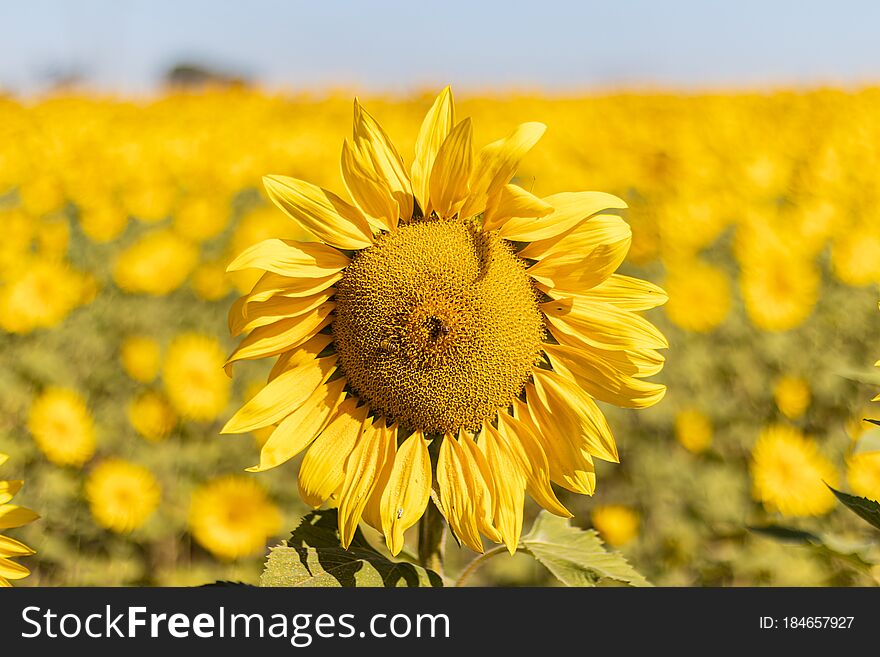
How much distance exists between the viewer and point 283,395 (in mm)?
1145

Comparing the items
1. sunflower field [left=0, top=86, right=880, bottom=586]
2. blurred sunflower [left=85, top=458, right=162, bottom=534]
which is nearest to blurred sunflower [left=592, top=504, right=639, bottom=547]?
sunflower field [left=0, top=86, right=880, bottom=586]

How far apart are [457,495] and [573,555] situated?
0.75ft

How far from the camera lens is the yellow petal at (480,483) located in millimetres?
1113

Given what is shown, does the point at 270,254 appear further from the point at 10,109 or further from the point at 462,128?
the point at 10,109

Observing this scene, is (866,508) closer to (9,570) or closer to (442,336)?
(442,336)

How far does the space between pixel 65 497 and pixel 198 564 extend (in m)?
0.57

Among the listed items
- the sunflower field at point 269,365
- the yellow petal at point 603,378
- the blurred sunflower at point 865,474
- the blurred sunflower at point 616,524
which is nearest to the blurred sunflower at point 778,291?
the sunflower field at point 269,365

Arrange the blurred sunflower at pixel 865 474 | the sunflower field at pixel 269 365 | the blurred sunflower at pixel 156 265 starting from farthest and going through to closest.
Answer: the blurred sunflower at pixel 156 265 < the sunflower field at pixel 269 365 < the blurred sunflower at pixel 865 474

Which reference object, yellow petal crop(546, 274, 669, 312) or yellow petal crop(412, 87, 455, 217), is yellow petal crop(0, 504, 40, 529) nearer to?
yellow petal crop(412, 87, 455, 217)

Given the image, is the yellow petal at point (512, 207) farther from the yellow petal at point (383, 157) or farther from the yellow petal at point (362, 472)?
the yellow petal at point (362, 472)

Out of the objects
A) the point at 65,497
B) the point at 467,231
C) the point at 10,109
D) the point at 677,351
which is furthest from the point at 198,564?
the point at 10,109

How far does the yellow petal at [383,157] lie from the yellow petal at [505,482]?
0.34 metres

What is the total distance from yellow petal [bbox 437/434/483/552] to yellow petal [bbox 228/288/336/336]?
0.27m

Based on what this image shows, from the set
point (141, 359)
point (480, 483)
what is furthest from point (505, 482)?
point (141, 359)
